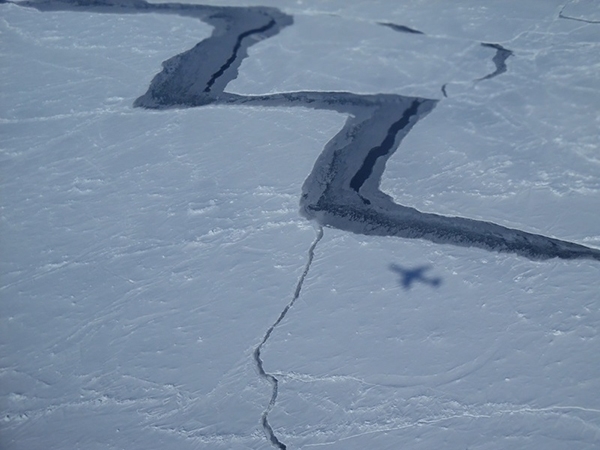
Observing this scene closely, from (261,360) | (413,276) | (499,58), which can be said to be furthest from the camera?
(499,58)

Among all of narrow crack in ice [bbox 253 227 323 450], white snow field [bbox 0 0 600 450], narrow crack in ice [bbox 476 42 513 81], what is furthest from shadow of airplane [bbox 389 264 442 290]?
narrow crack in ice [bbox 476 42 513 81]

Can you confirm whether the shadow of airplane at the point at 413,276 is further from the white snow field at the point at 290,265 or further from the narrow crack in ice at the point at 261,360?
the narrow crack in ice at the point at 261,360

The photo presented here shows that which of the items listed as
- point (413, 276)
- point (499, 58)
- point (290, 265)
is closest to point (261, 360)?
point (290, 265)

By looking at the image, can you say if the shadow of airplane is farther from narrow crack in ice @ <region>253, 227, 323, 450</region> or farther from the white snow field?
narrow crack in ice @ <region>253, 227, 323, 450</region>

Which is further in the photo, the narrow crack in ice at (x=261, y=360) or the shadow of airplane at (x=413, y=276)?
the shadow of airplane at (x=413, y=276)

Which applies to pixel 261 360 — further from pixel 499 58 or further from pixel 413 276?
pixel 499 58

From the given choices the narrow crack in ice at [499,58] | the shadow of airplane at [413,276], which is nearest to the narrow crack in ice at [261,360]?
the shadow of airplane at [413,276]
